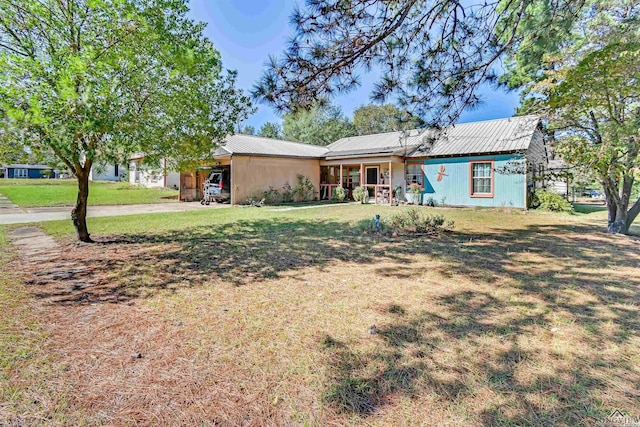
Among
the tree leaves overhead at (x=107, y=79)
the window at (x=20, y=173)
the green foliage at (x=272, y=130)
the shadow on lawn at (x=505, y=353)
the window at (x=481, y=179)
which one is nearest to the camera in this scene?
the shadow on lawn at (x=505, y=353)

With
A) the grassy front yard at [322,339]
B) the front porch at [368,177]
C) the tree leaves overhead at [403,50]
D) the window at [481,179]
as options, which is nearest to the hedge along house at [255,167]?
the front porch at [368,177]

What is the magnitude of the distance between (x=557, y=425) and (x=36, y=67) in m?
6.48

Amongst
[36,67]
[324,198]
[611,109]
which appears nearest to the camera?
[36,67]

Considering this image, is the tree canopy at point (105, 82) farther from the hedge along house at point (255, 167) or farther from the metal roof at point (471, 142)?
the metal roof at point (471, 142)

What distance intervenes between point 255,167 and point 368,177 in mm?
8063

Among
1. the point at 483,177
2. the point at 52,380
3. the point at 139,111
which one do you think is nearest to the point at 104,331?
the point at 52,380

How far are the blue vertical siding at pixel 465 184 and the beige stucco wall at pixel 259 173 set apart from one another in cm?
730

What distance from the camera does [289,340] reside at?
2.82 metres

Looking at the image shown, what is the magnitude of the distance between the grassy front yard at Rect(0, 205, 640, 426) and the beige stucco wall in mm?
10241

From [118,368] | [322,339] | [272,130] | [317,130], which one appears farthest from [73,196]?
[272,130]

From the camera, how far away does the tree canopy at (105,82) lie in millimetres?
4172

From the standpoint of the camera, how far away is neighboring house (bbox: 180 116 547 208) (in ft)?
46.4

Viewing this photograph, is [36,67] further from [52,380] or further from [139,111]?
[52,380]

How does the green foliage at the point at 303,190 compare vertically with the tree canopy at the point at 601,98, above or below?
below
